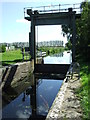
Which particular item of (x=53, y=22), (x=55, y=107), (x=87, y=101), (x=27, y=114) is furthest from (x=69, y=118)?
(x=53, y=22)

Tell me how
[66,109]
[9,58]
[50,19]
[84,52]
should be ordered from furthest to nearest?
1. [9,58]
2. [84,52]
3. [50,19]
4. [66,109]

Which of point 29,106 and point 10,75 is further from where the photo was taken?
point 10,75

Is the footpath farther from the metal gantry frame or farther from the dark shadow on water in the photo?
the metal gantry frame

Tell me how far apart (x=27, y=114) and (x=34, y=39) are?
35.6 ft

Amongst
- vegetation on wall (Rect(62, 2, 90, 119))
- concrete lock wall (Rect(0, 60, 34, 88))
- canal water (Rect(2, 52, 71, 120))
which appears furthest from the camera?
concrete lock wall (Rect(0, 60, 34, 88))

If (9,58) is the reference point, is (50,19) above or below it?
above

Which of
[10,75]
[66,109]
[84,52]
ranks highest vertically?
[84,52]

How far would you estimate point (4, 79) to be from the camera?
10516mm

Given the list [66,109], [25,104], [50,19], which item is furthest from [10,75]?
[66,109]

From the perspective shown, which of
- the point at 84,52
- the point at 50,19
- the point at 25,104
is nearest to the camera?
the point at 25,104

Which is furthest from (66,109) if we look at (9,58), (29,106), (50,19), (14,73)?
(9,58)

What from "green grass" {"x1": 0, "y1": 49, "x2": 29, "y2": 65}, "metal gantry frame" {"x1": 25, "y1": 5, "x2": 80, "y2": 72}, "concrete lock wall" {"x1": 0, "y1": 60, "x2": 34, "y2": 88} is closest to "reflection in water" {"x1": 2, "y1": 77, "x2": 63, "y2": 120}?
"concrete lock wall" {"x1": 0, "y1": 60, "x2": 34, "y2": 88}

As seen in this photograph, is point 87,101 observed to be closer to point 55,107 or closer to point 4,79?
point 55,107

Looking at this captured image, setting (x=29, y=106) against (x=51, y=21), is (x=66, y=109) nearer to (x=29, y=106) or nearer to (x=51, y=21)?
(x=29, y=106)
